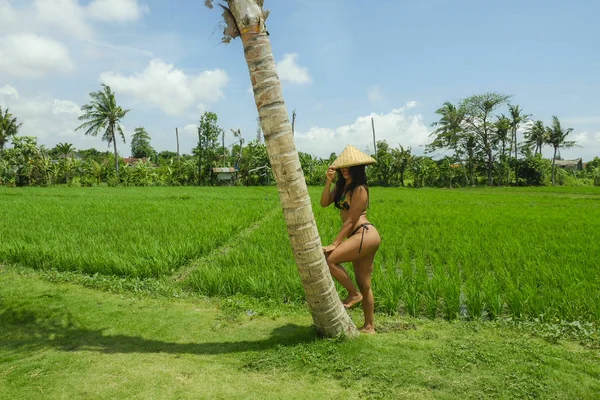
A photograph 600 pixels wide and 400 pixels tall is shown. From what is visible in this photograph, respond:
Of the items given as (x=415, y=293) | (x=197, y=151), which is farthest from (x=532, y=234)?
(x=197, y=151)

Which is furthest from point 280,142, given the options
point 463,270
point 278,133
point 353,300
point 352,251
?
point 463,270

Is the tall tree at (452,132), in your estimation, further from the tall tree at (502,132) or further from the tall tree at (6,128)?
the tall tree at (6,128)

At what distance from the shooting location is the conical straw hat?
284 centimetres

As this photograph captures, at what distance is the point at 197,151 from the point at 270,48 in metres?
29.9

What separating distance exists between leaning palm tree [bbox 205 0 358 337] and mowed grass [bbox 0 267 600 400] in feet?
1.88

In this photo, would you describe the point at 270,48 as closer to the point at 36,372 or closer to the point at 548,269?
the point at 36,372

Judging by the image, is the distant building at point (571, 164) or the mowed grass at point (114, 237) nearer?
the mowed grass at point (114, 237)

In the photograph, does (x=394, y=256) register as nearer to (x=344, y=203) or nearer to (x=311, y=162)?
(x=344, y=203)

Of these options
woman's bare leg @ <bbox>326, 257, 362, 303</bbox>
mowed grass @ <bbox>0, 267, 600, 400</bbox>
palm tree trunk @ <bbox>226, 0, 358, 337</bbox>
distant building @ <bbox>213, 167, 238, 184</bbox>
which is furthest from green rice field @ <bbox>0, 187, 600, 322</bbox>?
distant building @ <bbox>213, 167, 238, 184</bbox>

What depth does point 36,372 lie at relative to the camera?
259 centimetres

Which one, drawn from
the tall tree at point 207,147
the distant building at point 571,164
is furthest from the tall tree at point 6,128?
the distant building at point 571,164

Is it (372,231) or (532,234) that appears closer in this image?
(372,231)

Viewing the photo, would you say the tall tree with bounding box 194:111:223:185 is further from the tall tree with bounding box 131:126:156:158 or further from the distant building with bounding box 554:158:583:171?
the distant building with bounding box 554:158:583:171

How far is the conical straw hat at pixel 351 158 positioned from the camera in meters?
2.84
